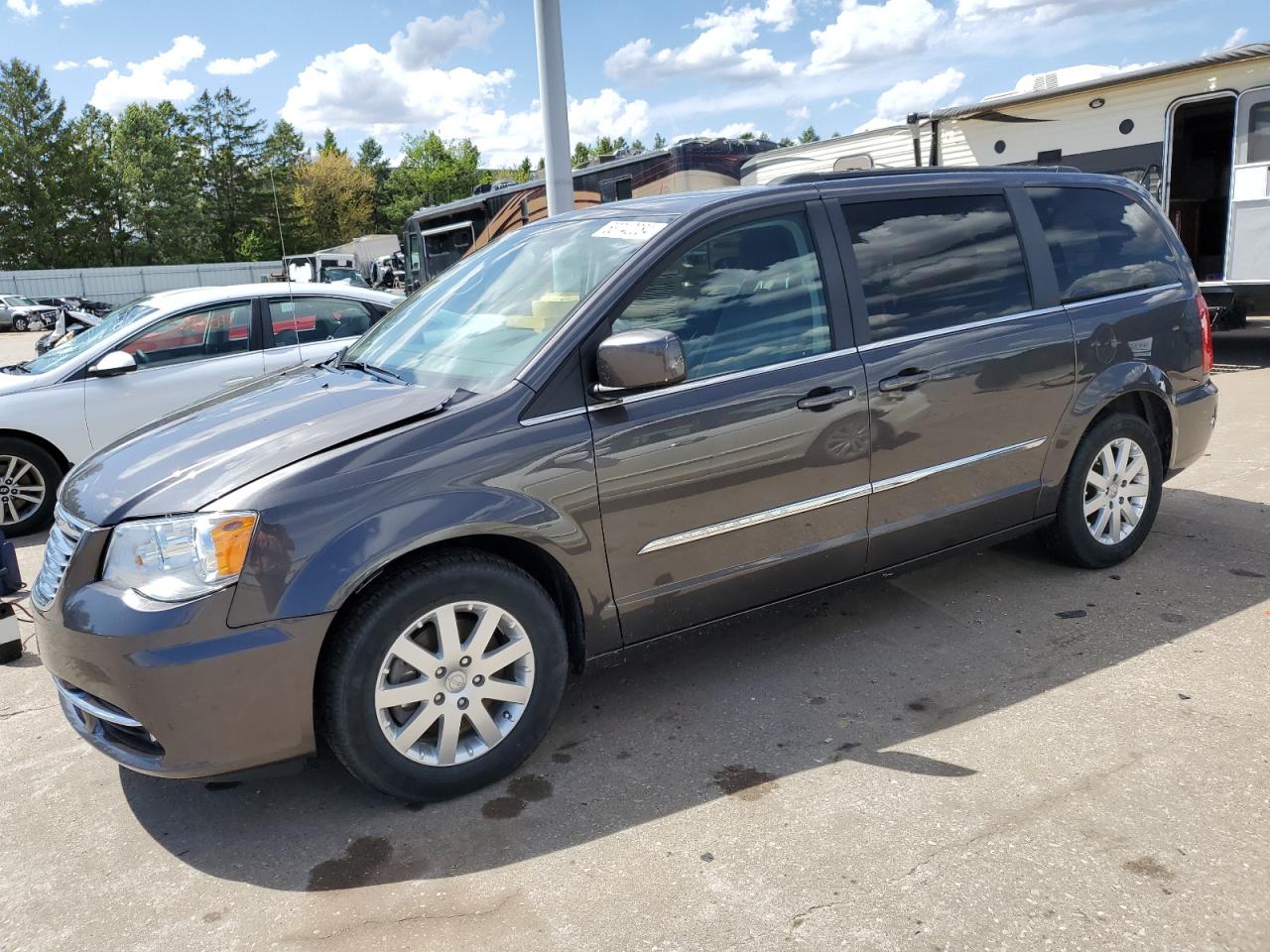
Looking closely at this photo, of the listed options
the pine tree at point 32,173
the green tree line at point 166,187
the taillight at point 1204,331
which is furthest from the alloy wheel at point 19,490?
the pine tree at point 32,173

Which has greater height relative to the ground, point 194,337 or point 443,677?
point 194,337

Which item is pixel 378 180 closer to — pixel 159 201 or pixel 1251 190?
pixel 159 201

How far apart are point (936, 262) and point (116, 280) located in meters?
55.1

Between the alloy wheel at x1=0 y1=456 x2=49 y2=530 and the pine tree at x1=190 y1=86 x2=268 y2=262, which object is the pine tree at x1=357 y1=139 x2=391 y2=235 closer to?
the pine tree at x1=190 y1=86 x2=268 y2=262

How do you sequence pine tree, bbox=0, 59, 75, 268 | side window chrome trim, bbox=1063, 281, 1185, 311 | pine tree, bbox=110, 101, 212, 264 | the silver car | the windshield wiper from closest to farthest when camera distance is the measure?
the windshield wiper < side window chrome trim, bbox=1063, 281, 1185, 311 < the silver car < pine tree, bbox=0, 59, 75, 268 < pine tree, bbox=110, 101, 212, 264

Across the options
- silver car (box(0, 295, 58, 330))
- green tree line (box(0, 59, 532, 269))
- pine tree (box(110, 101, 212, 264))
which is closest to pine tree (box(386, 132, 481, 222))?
green tree line (box(0, 59, 532, 269))

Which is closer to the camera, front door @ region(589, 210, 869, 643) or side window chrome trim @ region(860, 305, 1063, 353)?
front door @ region(589, 210, 869, 643)

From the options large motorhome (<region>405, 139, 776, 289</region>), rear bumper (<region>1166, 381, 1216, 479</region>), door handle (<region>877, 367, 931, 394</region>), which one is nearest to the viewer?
door handle (<region>877, 367, 931, 394</region>)

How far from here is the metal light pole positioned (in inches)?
241

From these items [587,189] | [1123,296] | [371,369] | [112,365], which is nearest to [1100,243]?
[1123,296]

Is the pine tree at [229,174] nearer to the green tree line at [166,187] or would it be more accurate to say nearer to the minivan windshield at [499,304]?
the green tree line at [166,187]

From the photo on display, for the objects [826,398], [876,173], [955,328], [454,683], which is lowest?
[454,683]

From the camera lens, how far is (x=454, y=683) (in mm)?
3006

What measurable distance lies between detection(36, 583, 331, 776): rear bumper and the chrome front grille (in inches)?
4.8
